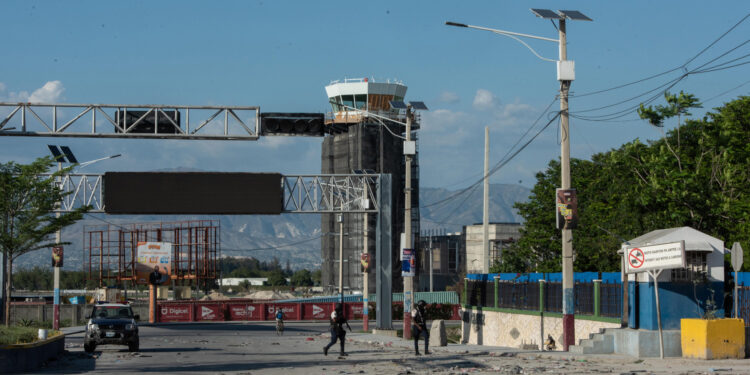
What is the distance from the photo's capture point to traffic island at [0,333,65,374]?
23859 millimetres

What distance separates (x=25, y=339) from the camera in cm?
2636

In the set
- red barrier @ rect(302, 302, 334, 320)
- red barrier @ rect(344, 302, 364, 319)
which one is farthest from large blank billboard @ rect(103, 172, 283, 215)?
red barrier @ rect(344, 302, 364, 319)

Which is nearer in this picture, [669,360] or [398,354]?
[669,360]

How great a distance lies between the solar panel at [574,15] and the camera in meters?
27.2

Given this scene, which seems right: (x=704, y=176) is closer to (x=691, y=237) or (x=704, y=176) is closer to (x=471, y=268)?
(x=691, y=237)

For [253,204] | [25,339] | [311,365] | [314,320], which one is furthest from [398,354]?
[314,320]

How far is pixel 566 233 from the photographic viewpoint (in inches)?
1048

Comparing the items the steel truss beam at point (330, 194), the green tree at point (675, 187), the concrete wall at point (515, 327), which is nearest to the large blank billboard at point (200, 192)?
the steel truss beam at point (330, 194)

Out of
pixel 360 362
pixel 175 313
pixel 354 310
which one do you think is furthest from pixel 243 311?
pixel 360 362

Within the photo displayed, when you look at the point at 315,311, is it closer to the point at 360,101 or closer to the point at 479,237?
the point at 360,101

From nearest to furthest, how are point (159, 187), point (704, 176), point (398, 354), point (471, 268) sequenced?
point (398, 354) < point (704, 176) < point (159, 187) < point (471, 268)

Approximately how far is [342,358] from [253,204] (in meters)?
20.9

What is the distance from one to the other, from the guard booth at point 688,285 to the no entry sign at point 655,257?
239mm

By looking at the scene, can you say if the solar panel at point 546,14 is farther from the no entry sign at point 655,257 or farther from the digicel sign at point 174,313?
the digicel sign at point 174,313
